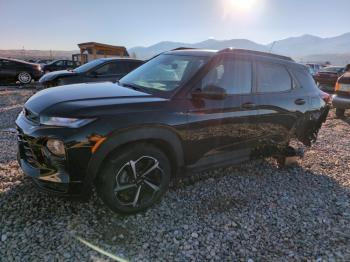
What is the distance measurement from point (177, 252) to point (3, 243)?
157 centimetres

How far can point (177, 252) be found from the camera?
2.72 meters

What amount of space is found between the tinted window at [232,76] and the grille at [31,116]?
1.81 meters

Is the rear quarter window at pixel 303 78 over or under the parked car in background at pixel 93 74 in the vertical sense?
over

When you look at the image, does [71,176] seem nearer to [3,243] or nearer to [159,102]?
[3,243]

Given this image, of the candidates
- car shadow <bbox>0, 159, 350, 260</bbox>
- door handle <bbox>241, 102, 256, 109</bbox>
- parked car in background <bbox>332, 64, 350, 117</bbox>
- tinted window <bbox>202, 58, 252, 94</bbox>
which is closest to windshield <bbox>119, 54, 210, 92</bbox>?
tinted window <bbox>202, 58, 252, 94</bbox>

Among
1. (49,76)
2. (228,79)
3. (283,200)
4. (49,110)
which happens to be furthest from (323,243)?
(49,76)

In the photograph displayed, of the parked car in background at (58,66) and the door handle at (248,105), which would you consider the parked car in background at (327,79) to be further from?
the parked car in background at (58,66)

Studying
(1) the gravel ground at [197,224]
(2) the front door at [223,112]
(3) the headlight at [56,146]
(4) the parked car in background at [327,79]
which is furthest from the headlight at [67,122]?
(4) the parked car in background at [327,79]

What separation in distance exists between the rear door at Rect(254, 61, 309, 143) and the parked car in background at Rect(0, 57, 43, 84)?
14.7 meters

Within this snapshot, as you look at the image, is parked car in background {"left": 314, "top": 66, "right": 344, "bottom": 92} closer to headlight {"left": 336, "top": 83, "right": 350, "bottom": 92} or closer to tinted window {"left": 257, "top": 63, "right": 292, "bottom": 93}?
headlight {"left": 336, "top": 83, "right": 350, "bottom": 92}

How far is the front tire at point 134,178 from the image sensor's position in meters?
2.91

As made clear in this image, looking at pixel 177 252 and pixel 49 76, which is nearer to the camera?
pixel 177 252

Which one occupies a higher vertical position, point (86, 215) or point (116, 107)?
point (116, 107)

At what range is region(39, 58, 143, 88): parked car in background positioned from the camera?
8883mm
